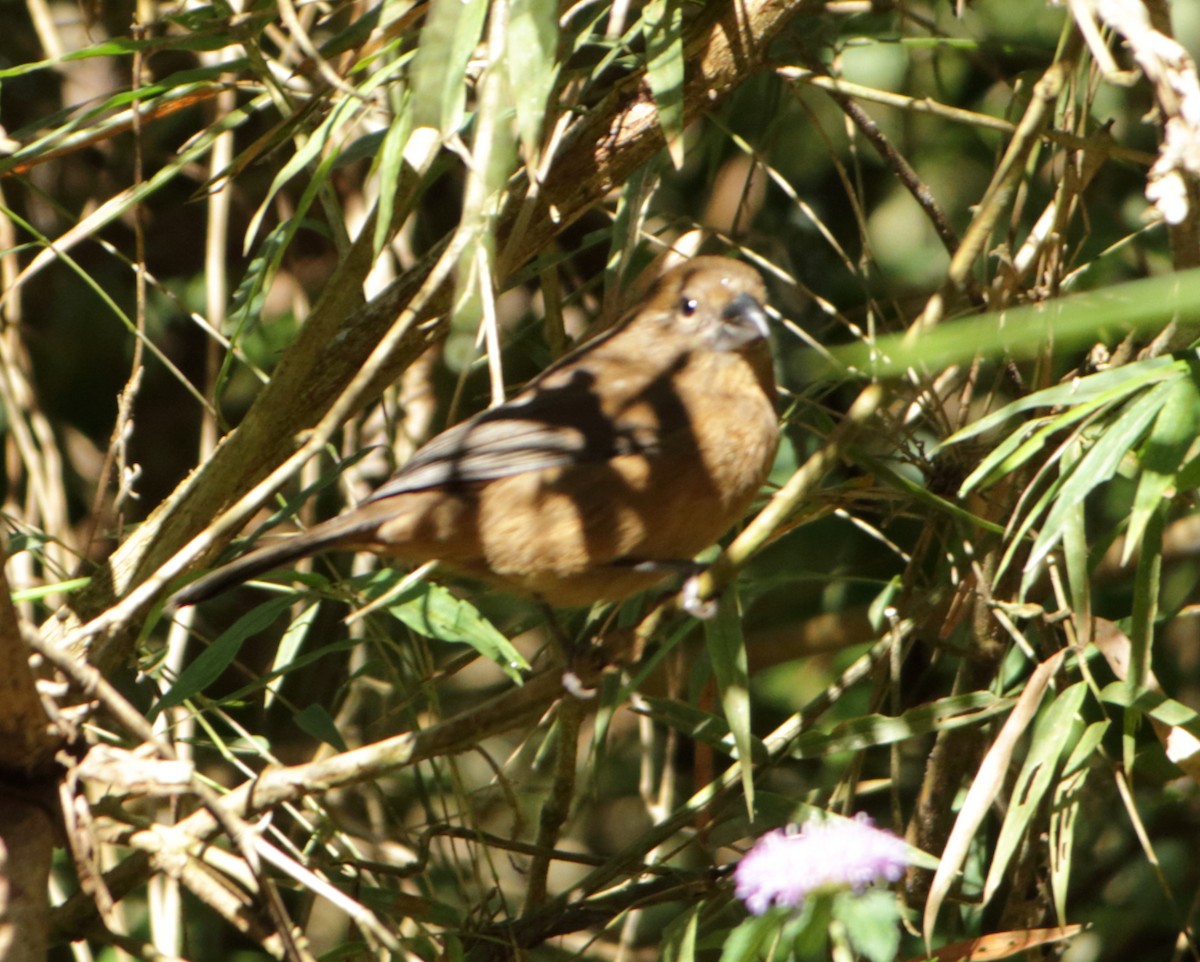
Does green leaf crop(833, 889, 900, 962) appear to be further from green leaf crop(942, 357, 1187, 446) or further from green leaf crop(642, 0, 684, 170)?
green leaf crop(642, 0, 684, 170)

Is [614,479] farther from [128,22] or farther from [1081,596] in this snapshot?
[128,22]

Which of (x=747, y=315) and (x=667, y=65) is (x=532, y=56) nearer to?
(x=667, y=65)

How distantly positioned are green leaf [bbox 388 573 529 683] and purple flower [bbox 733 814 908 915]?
26.9 inches

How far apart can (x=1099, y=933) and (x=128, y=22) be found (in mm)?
3290

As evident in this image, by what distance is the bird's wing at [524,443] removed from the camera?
8.93ft

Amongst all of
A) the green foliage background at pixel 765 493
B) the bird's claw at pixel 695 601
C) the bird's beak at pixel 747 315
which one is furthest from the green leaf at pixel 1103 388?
the bird's beak at pixel 747 315

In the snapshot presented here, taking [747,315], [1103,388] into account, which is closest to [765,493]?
[747,315]

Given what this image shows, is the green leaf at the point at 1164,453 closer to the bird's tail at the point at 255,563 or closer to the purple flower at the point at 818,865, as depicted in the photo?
the purple flower at the point at 818,865

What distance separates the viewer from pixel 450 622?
2512mm

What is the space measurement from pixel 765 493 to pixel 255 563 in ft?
3.57

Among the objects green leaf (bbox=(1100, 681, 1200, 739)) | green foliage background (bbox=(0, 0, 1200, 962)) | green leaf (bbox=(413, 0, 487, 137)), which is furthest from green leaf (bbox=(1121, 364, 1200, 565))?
green leaf (bbox=(413, 0, 487, 137))

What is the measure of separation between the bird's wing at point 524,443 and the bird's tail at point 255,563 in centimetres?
19

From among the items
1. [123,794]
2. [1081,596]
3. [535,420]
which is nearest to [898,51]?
[535,420]

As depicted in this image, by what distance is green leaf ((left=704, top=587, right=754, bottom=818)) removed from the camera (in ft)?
7.64
